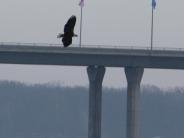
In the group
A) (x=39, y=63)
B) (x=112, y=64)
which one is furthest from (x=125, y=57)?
(x=39, y=63)

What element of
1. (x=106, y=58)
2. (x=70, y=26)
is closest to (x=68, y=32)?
(x=70, y=26)

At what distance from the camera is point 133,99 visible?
564 ft

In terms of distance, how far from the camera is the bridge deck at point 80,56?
6358 inches

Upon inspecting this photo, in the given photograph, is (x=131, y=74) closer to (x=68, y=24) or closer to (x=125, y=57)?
(x=125, y=57)

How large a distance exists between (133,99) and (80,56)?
1191 cm

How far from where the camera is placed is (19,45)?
534 ft

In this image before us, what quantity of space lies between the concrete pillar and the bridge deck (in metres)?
4.62

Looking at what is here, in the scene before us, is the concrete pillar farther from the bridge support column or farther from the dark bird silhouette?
the dark bird silhouette

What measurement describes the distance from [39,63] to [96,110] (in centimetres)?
1570

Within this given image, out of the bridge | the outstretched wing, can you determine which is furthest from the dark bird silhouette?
the bridge

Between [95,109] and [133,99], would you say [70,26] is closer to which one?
[133,99]

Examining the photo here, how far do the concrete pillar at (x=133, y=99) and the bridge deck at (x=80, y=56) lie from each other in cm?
462

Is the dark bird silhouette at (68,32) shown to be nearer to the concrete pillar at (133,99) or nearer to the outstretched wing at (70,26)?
the outstretched wing at (70,26)

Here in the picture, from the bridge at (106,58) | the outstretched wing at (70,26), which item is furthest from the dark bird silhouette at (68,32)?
the bridge at (106,58)
